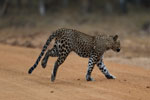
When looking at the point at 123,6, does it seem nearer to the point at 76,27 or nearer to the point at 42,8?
the point at 76,27

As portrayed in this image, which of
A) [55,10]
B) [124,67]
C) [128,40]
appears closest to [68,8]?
[55,10]

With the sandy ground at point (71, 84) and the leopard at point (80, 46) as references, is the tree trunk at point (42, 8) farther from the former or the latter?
the leopard at point (80, 46)

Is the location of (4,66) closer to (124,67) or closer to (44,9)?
(124,67)

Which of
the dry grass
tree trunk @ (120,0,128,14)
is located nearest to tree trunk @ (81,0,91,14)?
the dry grass

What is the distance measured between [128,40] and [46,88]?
13.4 metres

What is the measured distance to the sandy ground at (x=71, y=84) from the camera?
1009 cm

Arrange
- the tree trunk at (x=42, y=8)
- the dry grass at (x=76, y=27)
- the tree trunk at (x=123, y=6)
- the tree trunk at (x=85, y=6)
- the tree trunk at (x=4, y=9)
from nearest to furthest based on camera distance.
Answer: the dry grass at (x=76, y=27)
the tree trunk at (x=123, y=6)
the tree trunk at (x=85, y=6)
the tree trunk at (x=42, y=8)
the tree trunk at (x=4, y=9)

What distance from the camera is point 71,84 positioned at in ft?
38.2

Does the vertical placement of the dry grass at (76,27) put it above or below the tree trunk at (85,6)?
below

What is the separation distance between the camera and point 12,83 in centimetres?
1163

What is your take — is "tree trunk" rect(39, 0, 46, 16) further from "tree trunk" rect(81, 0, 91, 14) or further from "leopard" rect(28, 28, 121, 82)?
"leopard" rect(28, 28, 121, 82)

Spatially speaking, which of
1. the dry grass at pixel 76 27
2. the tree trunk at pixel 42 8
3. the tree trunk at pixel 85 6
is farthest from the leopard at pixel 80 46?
the tree trunk at pixel 42 8

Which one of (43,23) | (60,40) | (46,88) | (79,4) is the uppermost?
(79,4)

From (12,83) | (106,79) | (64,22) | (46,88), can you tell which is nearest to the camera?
(46,88)
